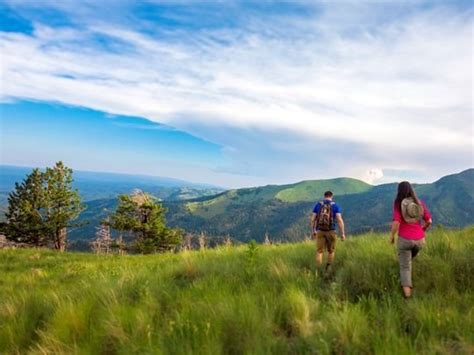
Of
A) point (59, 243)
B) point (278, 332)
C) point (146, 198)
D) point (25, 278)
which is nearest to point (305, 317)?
point (278, 332)

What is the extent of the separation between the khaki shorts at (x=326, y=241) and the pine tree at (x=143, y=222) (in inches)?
1465

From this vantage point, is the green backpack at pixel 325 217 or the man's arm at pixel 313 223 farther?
the man's arm at pixel 313 223

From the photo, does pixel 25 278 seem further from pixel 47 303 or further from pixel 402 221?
pixel 402 221

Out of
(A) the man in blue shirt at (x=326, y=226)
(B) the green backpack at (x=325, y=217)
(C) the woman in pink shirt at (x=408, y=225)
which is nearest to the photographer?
(C) the woman in pink shirt at (x=408, y=225)

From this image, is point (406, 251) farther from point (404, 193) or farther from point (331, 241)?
point (331, 241)

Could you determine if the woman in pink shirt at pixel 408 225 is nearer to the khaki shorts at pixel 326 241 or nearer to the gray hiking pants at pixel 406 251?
the gray hiking pants at pixel 406 251

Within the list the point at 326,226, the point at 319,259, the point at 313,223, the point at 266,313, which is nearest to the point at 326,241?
the point at 326,226

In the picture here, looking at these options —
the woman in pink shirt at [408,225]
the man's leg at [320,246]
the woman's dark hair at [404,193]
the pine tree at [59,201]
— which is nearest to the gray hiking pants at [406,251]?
the woman in pink shirt at [408,225]

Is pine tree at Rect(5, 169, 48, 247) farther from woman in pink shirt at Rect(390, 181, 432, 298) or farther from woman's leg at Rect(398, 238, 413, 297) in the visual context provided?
woman's leg at Rect(398, 238, 413, 297)

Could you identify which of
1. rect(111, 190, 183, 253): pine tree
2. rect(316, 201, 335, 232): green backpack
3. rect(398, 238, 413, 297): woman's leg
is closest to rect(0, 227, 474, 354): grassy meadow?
rect(398, 238, 413, 297): woman's leg

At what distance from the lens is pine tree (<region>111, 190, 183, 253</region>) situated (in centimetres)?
4475

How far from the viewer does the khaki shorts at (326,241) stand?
980cm

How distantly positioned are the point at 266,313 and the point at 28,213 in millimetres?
46616

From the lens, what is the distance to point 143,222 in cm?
4700
